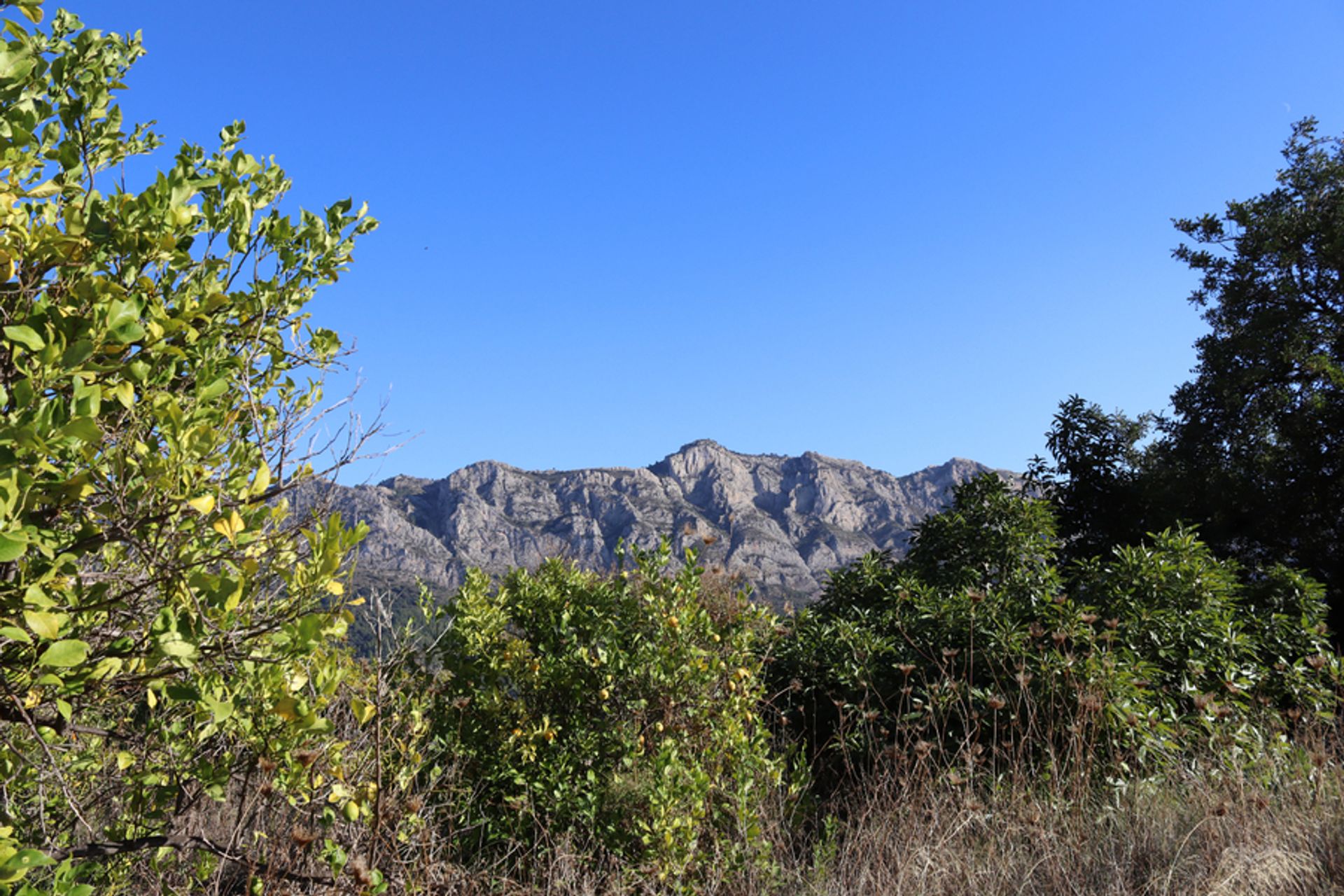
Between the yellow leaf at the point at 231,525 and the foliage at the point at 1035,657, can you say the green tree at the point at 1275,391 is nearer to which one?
the foliage at the point at 1035,657

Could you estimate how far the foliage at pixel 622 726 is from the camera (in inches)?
155

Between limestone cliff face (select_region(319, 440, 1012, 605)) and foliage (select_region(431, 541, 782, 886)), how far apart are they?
74938 mm

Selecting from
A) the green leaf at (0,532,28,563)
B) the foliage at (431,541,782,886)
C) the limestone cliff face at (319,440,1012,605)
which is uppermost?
the limestone cliff face at (319,440,1012,605)

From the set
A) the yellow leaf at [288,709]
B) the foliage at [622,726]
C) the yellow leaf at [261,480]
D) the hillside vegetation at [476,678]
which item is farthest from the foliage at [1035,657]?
the yellow leaf at [261,480]

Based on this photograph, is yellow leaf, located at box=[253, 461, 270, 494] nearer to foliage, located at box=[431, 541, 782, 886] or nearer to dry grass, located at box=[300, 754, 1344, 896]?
dry grass, located at box=[300, 754, 1344, 896]

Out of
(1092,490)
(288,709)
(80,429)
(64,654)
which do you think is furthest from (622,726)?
(1092,490)

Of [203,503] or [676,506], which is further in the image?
[676,506]

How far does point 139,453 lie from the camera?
1896 mm

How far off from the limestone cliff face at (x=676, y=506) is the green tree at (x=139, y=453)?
7725cm

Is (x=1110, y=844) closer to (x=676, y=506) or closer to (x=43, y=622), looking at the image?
(x=43, y=622)

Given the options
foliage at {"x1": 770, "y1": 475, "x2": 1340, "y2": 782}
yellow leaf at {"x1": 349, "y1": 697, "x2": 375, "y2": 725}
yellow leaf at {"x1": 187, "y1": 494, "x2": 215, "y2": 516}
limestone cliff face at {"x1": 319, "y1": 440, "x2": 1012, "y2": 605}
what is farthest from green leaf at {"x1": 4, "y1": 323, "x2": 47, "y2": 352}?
limestone cliff face at {"x1": 319, "y1": 440, "x2": 1012, "y2": 605}

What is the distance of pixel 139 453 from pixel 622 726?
9.85 ft

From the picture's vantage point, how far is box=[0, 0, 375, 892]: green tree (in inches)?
65.7

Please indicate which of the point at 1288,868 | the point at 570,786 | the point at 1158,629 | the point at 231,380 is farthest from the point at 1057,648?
the point at 231,380
